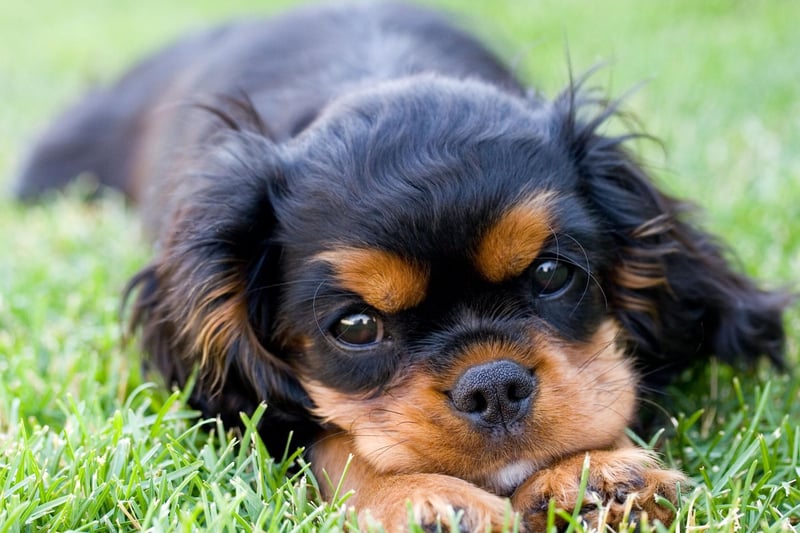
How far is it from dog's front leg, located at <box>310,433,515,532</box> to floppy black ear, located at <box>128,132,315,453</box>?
0.39 m

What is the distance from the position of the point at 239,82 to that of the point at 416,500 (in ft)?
10.2

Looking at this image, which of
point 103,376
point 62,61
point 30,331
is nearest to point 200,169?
point 103,376

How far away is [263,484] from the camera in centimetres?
259

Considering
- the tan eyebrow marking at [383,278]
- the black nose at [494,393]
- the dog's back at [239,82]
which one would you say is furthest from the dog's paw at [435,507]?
the dog's back at [239,82]

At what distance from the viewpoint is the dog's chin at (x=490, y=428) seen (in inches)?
97.3

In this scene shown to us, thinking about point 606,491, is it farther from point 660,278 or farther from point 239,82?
point 239,82

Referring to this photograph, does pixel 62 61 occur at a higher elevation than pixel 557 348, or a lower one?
lower

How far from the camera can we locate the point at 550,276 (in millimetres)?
2766

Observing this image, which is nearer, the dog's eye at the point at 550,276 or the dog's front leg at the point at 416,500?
the dog's front leg at the point at 416,500

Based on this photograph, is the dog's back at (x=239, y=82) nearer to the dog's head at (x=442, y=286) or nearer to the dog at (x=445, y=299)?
the dog at (x=445, y=299)

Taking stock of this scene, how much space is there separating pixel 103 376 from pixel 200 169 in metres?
0.88

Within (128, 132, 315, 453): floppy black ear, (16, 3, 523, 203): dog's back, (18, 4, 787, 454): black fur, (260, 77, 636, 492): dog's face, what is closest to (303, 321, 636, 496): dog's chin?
(260, 77, 636, 492): dog's face

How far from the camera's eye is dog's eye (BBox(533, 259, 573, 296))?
2.75m

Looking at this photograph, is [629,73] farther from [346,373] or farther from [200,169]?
[346,373]
